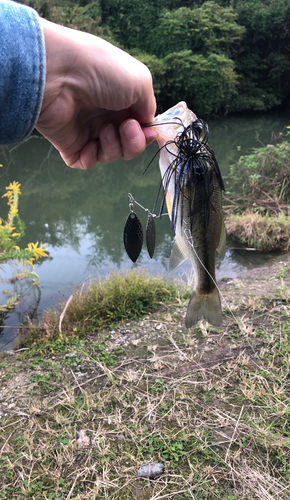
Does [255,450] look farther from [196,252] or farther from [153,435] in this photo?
[196,252]

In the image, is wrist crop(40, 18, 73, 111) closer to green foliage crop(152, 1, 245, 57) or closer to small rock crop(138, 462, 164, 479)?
small rock crop(138, 462, 164, 479)

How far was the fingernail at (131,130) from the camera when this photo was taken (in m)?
1.52

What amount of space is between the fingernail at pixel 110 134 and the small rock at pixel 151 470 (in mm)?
1940

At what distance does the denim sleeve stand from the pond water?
3371mm

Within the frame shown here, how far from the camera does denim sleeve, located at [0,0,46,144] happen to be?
100 cm

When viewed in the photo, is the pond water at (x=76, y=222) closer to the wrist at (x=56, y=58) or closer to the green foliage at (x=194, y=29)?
the wrist at (x=56, y=58)

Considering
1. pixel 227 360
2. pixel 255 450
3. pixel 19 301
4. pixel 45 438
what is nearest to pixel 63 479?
pixel 45 438

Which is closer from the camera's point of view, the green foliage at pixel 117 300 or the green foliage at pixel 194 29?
the green foliage at pixel 117 300

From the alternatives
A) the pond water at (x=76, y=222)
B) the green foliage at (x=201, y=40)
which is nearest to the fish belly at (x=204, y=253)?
the pond water at (x=76, y=222)

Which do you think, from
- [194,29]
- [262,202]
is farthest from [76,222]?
[194,29]

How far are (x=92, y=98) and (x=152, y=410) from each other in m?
2.12

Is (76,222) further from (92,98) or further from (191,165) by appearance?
(191,165)

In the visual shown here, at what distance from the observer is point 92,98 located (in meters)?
1.42

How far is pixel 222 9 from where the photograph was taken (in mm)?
19203
